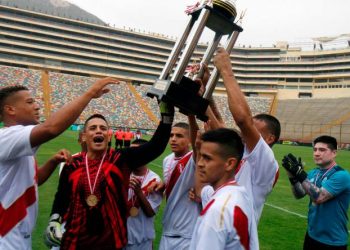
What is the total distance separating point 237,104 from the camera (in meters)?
2.75

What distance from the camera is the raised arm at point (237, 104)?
8.98 ft

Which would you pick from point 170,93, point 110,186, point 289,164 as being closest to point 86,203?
point 110,186

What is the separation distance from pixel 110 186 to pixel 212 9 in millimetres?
1659

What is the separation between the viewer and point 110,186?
10.5 feet

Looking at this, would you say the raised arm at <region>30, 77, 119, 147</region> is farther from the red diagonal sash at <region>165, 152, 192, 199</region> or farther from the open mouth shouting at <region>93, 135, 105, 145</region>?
the red diagonal sash at <region>165, 152, 192, 199</region>

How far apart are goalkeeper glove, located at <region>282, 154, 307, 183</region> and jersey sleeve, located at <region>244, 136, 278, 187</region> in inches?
43.2

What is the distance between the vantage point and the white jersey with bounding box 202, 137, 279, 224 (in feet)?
9.32

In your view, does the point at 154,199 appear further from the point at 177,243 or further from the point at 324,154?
the point at 324,154

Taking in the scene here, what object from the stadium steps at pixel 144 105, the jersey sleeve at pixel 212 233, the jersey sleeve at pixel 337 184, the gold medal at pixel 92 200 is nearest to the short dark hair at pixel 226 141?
the jersey sleeve at pixel 212 233

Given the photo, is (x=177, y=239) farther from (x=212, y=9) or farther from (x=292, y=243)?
(x=292, y=243)

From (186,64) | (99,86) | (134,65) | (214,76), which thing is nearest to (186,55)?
(186,64)

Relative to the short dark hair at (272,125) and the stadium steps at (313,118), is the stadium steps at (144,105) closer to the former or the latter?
the stadium steps at (313,118)

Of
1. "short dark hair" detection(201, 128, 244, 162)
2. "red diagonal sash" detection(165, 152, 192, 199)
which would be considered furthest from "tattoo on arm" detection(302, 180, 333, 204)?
"short dark hair" detection(201, 128, 244, 162)

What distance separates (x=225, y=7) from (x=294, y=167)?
2040 millimetres
